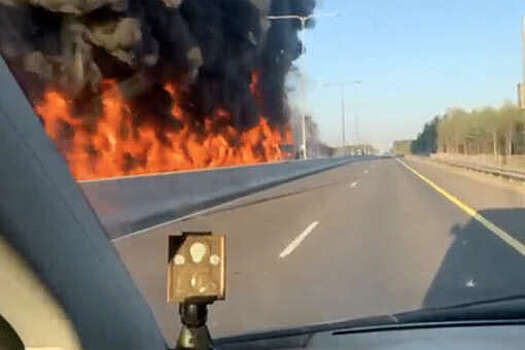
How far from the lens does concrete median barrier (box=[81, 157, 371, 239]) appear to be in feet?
47.6

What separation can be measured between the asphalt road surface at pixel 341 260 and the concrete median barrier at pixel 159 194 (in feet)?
2.36

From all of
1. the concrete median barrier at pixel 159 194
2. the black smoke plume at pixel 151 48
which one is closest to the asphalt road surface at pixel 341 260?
the concrete median barrier at pixel 159 194

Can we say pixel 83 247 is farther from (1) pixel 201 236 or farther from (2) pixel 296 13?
(2) pixel 296 13

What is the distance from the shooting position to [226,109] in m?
47.8

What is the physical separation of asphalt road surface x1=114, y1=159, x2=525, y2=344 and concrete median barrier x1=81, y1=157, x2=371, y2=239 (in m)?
0.72

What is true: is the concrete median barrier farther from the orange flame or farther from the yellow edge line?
the yellow edge line

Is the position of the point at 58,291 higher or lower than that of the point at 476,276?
higher

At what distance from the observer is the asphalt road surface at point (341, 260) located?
23.5ft

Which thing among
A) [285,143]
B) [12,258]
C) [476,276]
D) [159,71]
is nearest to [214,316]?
[476,276]

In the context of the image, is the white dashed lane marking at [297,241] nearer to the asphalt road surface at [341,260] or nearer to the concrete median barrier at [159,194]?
the asphalt road surface at [341,260]

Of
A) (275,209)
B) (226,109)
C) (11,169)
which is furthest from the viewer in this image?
(226,109)

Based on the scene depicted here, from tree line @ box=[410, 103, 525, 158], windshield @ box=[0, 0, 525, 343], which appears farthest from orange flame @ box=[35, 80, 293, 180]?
tree line @ box=[410, 103, 525, 158]

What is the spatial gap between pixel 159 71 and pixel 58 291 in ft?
121

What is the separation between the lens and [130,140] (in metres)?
39.2
